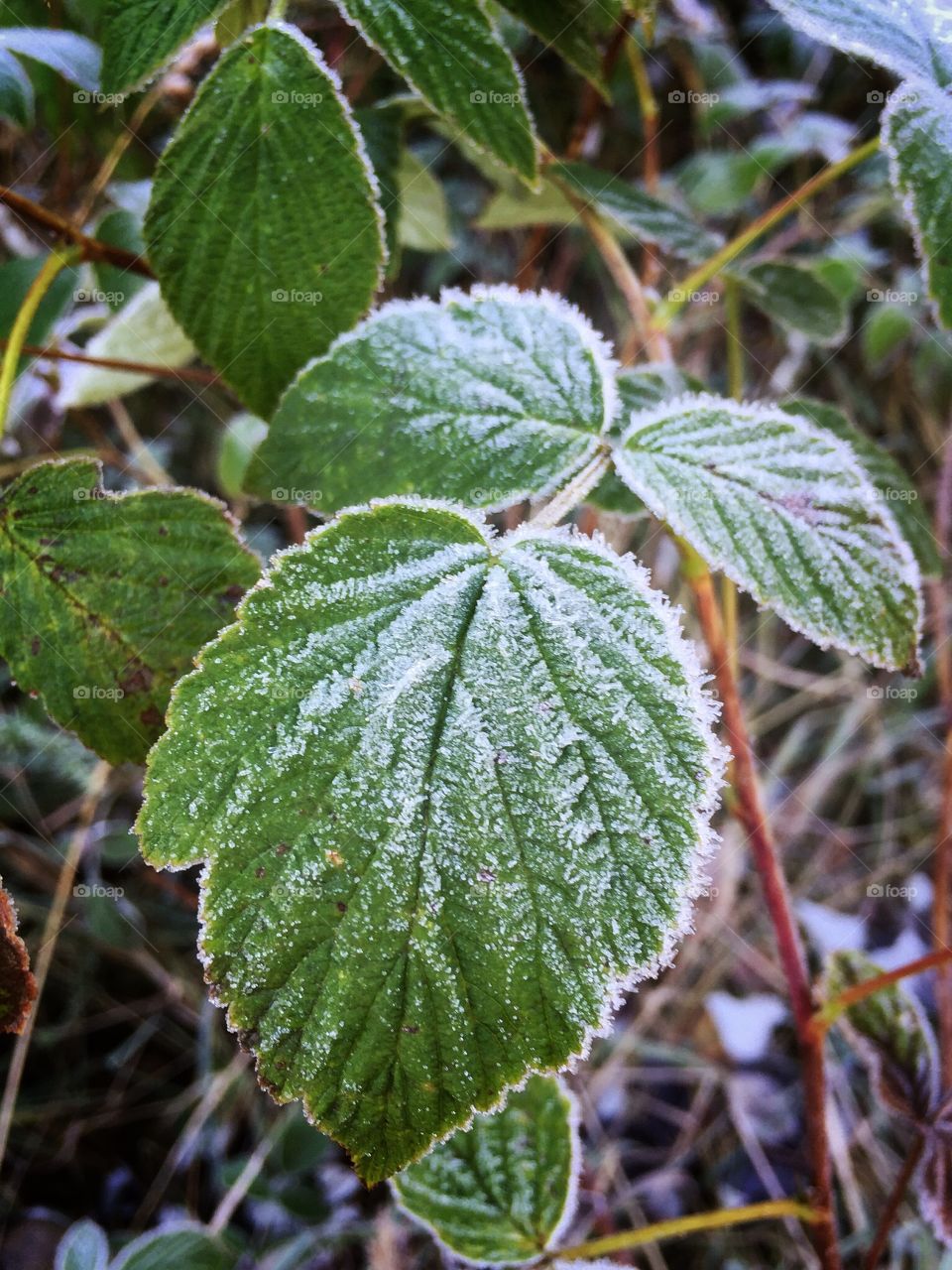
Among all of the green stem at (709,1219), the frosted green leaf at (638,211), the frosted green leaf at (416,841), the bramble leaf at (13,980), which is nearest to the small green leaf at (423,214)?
the frosted green leaf at (638,211)

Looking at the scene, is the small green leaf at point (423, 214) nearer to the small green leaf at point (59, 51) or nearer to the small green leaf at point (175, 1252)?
the small green leaf at point (59, 51)

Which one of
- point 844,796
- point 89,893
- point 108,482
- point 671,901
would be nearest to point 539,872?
point 671,901

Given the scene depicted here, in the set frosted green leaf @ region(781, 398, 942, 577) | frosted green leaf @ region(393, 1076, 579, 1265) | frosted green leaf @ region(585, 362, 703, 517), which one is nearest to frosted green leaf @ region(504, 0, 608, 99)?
frosted green leaf @ region(585, 362, 703, 517)

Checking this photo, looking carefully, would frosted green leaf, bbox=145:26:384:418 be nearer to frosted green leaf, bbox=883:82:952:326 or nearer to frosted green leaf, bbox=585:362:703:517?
frosted green leaf, bbox=585:362:703:517

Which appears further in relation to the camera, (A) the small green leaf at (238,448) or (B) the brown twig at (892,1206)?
(A) the small green leaf at (238,448)

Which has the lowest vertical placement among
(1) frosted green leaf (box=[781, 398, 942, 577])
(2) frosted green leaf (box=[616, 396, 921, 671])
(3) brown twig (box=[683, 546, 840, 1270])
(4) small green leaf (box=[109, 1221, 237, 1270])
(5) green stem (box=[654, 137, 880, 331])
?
(4) small green leaf (box=[109, 1221, 237, 1270])

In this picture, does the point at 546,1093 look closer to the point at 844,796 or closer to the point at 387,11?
the point at 387,11
